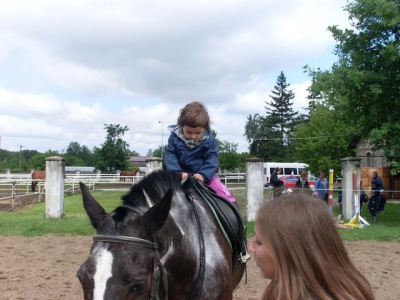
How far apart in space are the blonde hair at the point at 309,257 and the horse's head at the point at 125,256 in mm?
865

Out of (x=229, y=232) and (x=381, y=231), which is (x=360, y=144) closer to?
(x=381, y=231)

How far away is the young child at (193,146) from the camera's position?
11.7 ft

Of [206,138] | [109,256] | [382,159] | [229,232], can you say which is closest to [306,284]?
[109,256]

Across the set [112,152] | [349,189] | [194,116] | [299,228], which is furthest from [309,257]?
[112,152]

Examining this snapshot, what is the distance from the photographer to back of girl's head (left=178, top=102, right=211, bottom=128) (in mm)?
3510

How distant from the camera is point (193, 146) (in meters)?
3.64

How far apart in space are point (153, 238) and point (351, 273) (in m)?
1.18

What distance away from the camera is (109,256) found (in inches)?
80.7

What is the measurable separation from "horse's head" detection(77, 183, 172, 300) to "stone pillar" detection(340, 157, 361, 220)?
10.4 m

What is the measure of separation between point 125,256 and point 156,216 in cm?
27

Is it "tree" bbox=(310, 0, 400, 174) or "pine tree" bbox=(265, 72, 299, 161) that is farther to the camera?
"pine tree" bbox=(265, 72, 299, 161)

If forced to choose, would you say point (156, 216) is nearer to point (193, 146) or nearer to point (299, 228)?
point (299, 228)

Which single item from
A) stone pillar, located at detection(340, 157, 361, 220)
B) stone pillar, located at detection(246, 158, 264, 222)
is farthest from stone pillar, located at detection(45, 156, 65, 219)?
stone pillar, located at detection(340, 157, 361, 220)

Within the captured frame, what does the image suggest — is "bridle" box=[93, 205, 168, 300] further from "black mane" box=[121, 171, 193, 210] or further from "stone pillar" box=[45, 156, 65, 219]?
"stone pillar" box=[45, 156, 65, 219]
